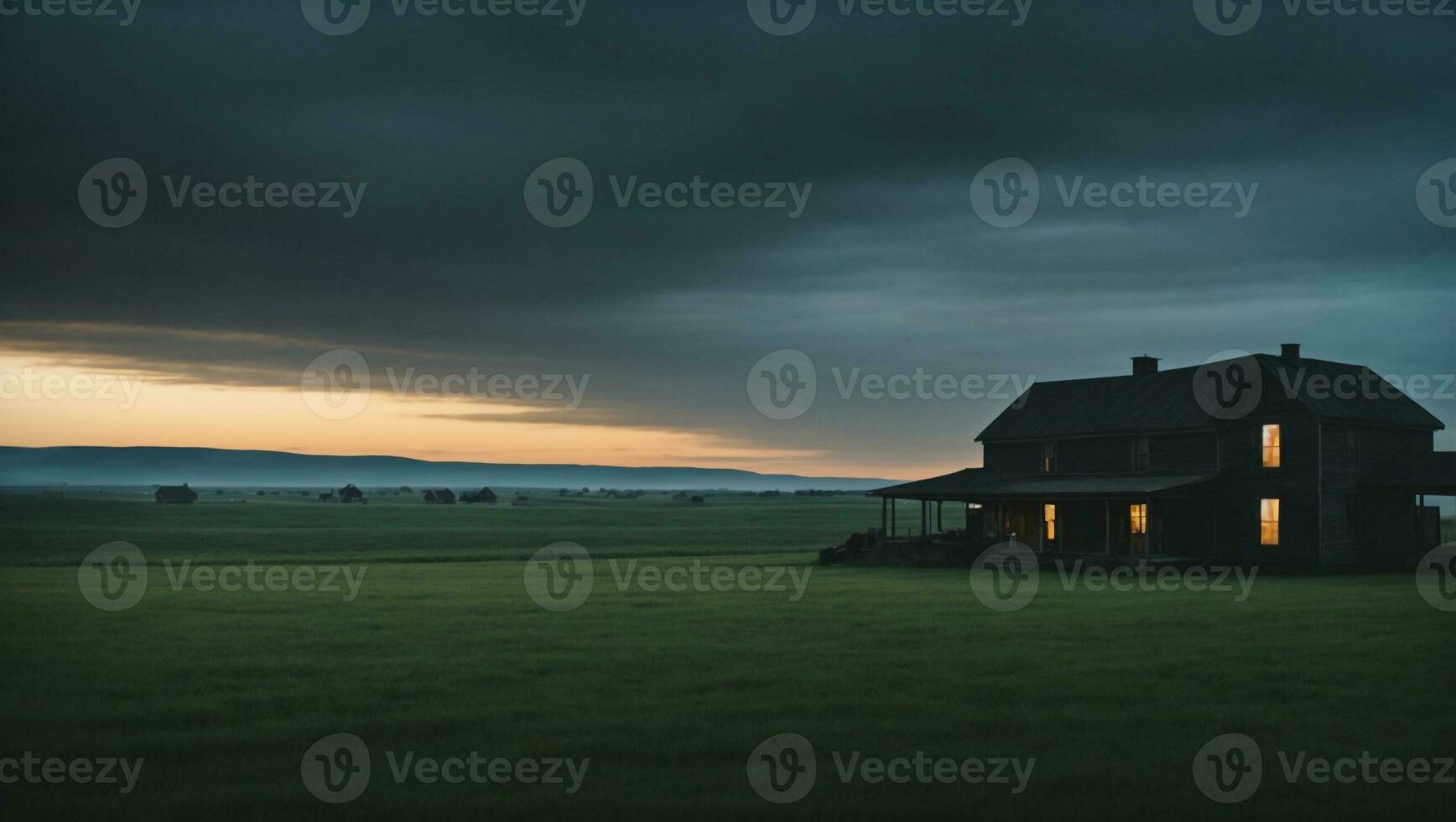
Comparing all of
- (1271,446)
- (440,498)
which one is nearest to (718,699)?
Answer: (1271,446)

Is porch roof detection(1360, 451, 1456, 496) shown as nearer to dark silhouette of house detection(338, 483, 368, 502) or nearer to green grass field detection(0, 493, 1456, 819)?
green grass field detection(0, 493, 1456, 819)

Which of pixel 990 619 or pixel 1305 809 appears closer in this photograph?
pixel 1305 809

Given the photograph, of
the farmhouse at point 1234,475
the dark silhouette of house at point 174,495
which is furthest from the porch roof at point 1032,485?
the dark silhouette of house at point 174,495

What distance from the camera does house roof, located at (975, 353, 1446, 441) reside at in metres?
43.3

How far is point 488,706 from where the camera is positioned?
15.4 metres

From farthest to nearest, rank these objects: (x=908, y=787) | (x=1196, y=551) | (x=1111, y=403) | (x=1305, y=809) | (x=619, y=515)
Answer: (x=619, y=515)
(x=1111, y=403)
(x=1196, y=551)
(x=908, y=787)
(x=1305, y=809)

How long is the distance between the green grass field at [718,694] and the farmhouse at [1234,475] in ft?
30.5

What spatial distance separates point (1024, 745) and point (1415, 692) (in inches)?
265

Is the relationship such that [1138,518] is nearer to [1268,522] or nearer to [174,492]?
[1268,522]

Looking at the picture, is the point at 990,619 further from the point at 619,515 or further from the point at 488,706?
the point at 619,515

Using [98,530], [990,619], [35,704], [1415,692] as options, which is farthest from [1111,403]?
[98,530]

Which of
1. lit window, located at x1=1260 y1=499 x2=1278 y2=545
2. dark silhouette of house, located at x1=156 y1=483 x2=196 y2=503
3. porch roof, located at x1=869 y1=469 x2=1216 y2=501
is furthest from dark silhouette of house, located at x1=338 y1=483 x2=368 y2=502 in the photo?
lit window, located at x1=1260 y1=499 x2=1278 y2=545

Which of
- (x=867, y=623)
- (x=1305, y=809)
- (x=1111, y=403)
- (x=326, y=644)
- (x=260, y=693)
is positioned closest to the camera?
(x=1305, y=809)

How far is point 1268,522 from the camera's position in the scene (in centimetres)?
4234
